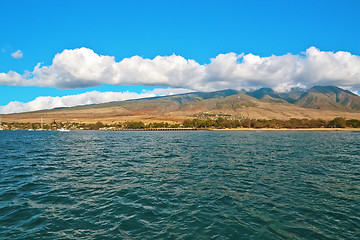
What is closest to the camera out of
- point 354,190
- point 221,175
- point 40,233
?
point 40,233

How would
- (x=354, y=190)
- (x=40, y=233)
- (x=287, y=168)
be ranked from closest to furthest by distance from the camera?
1. (x=40, y=233)
2. (x=354, y=190)
3. (x=287, y=168)

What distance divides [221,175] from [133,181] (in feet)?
41.6

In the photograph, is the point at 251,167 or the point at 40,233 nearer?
the point at 40,233

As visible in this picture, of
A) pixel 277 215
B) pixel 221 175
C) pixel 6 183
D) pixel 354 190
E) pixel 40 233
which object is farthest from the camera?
pixel 221 175

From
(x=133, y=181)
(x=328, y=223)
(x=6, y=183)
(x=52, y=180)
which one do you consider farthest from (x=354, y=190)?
(x=6, y=183)

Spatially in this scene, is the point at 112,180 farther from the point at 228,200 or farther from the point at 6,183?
the point at 228,200

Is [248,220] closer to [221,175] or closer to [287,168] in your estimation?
[221,175]

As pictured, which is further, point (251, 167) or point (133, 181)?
point (251, 167)

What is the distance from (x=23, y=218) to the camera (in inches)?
696

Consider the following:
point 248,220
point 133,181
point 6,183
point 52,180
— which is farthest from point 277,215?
point 6,183

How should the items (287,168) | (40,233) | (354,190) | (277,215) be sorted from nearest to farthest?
(40,233)
(277,215)
(354,190)
(287,168)

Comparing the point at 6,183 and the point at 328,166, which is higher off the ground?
the point at 6,183

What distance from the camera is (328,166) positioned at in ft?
131

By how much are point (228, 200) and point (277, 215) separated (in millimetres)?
4860
